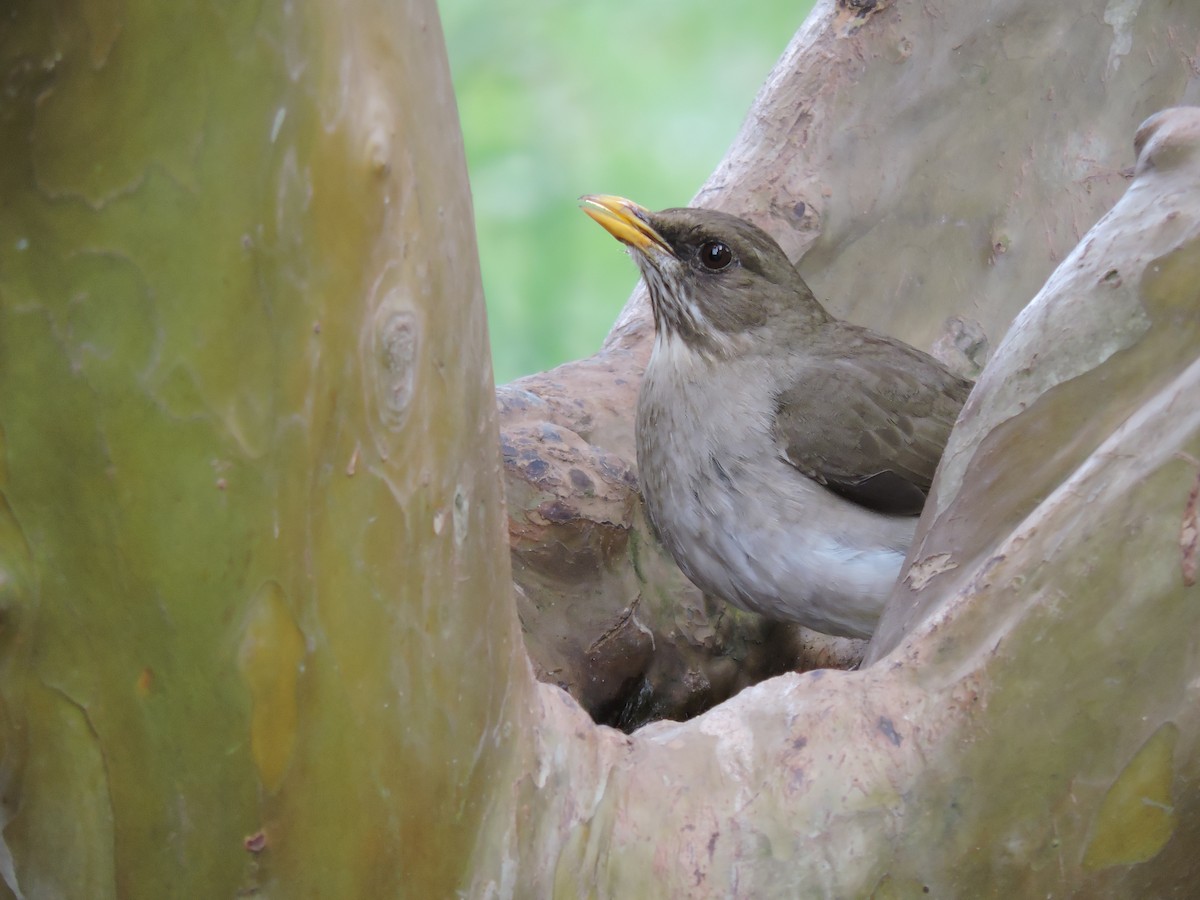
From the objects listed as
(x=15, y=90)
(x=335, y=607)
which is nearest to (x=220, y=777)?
(x=335, y=607)

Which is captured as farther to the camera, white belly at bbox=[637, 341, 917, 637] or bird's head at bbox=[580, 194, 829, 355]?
bird's head at bbox=[580, 194, 829, 355]

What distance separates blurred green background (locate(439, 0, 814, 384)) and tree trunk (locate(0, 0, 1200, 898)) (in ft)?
11.9

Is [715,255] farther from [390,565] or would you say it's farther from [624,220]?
[390,565]

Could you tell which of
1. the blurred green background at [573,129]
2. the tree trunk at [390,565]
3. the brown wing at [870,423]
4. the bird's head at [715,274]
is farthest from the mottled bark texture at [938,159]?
the tree trunk at [390,565]

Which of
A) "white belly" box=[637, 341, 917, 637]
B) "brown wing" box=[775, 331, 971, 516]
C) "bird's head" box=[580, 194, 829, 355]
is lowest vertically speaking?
"white belly" box=[637, 341, 917, 637]

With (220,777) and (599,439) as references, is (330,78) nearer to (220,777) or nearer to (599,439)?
(220,777)

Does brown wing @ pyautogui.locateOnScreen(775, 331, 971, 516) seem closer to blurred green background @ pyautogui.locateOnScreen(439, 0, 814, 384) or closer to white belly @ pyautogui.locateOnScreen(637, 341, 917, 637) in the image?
white belly @ pyautogui.locateOnScreen(637, 341, 917, 637)

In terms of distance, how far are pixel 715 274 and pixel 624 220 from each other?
0.93 ft

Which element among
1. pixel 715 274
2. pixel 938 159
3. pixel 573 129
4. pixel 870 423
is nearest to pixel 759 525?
pixel 870 423

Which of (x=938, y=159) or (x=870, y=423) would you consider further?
(x=938, y=159)

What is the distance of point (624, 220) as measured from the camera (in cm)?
353

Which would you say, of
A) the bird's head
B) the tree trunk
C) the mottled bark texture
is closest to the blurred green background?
the mottled bark texture

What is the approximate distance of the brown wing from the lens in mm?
3301

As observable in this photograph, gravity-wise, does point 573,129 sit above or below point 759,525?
above
